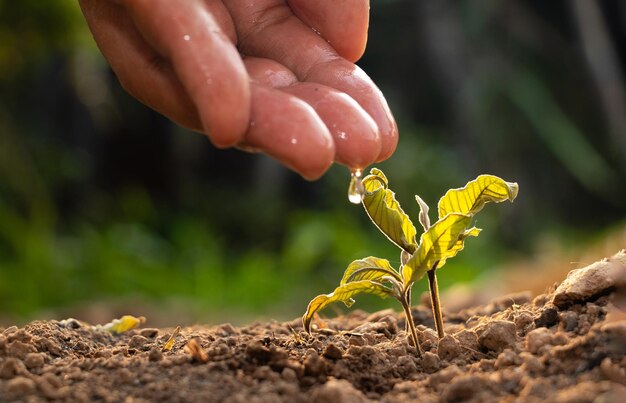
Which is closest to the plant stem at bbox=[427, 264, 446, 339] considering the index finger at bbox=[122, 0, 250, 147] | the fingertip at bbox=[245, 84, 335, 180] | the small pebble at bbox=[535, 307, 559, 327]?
the small pebble at bbox=[535, 307, 559, 327]

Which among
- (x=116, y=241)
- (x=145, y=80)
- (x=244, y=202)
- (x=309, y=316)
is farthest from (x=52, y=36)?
(x=309, y=316)

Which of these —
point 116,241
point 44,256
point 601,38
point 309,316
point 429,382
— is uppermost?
point 601,38

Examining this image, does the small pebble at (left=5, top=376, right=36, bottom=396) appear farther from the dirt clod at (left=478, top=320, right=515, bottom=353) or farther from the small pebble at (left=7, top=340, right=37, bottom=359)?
the dirt clod at (left=478, top=320, right=515, bottom=353)

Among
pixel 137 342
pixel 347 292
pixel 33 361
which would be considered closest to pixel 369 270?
pixel 347 292

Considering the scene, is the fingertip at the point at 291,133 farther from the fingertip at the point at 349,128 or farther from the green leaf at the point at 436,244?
the green leaf at the point at 436,244

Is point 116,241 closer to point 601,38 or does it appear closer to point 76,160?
point 76,160

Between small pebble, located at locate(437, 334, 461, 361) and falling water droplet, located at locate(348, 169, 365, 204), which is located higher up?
falling water droplet, located at locate(348, 169, 365, 204)

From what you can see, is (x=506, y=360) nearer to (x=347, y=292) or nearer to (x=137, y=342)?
(x=347, y=292)
